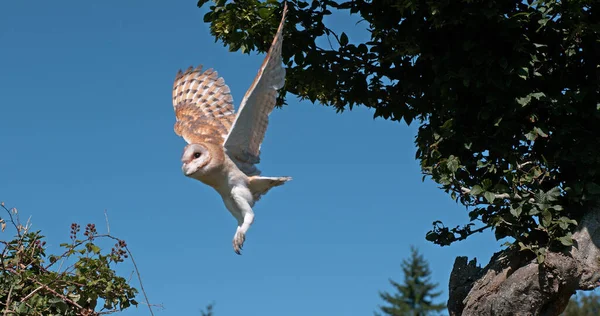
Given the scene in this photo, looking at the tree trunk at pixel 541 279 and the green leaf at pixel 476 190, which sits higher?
the green leaf at pixel 476 190

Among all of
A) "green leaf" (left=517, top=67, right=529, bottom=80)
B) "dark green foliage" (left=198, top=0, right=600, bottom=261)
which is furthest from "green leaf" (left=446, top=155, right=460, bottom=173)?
"green leaf" (left=517, top=67, right=529, bottom=80)

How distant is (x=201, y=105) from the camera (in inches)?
225

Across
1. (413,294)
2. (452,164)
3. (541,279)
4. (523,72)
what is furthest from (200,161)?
(413,294)

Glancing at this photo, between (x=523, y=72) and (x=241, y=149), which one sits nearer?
(x=241, y=149)

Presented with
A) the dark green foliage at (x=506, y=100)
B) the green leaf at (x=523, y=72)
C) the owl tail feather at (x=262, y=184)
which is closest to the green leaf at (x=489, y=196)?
the dark green foliage at (x=506, y=100)

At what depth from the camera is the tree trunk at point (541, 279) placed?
5676 mm

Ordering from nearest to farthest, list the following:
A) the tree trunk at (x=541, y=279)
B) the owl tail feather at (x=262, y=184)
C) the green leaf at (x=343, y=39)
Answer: the owl tail feather at (x=262, y=184), the tree trunk at (x=541, y=279), the green leaf at (x=343, y=39)

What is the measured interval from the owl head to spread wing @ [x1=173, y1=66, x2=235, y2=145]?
46 cm

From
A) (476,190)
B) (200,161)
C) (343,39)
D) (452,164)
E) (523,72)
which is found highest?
(343,39)

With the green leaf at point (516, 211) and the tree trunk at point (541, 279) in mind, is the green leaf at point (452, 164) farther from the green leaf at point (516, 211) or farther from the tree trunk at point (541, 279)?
the tree trunk at point (541, 279)

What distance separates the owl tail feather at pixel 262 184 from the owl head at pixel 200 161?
29cm

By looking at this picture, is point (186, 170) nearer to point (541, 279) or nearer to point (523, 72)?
point (523, 72)

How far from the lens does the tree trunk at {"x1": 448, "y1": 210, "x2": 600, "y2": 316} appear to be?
18.6 ft

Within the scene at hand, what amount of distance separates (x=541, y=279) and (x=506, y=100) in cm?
125
